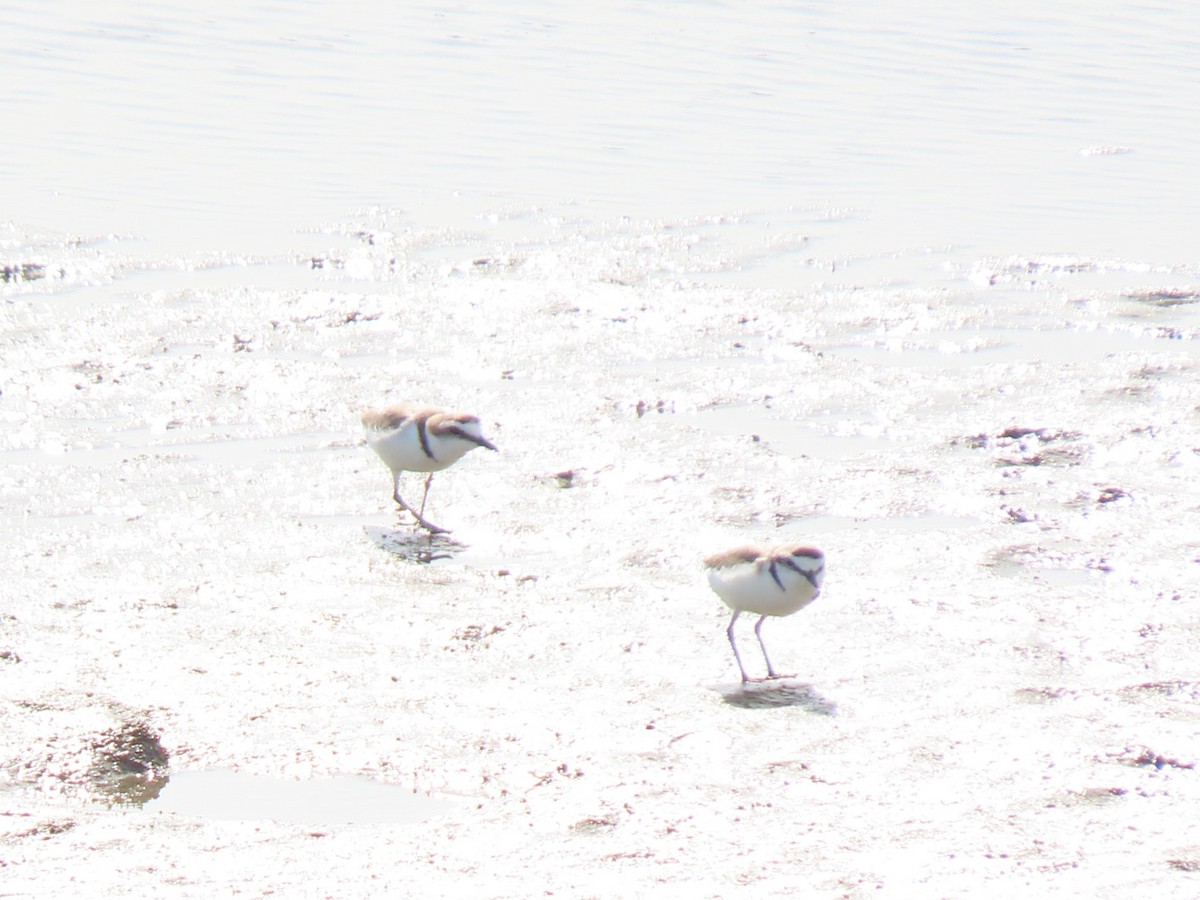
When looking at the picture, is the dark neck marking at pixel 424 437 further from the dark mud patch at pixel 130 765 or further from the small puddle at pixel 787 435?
the dark mud patch at pixel 130 765

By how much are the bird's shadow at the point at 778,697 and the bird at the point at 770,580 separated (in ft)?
0.25

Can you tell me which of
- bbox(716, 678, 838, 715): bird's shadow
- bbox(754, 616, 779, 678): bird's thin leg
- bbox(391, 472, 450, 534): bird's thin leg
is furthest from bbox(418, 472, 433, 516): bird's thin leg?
bbox(716, 678, 838, 715): bird's shadow

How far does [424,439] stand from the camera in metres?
8.61

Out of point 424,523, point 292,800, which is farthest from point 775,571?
point 424,523

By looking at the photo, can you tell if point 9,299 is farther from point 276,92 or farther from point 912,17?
point 912,17

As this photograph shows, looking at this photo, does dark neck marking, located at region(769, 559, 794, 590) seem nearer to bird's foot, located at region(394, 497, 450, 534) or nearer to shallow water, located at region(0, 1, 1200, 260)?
bird's foot, located at region(394, 497, 450, 534)

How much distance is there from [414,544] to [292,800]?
2618 millimetres

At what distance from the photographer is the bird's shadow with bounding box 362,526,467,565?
827 cm

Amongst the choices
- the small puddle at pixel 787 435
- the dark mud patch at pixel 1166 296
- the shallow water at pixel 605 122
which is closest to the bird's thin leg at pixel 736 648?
the small puddle at pixel 787 435

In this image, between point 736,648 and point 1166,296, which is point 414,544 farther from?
point 1166,296

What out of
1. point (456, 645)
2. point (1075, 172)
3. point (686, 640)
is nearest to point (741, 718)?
point (686, 640)

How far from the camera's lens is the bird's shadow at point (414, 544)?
8273 millimetres

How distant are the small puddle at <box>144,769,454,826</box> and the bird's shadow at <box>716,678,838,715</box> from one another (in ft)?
4.50

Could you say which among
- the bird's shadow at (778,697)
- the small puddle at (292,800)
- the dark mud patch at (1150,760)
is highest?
the dark mud patch at (1150,760)
